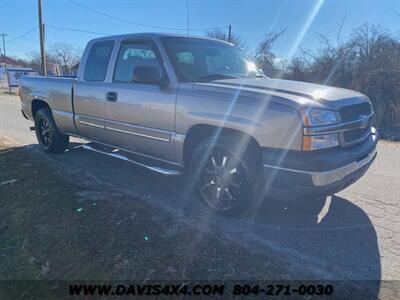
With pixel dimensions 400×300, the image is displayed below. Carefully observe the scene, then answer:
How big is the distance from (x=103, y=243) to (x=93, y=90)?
2584mm

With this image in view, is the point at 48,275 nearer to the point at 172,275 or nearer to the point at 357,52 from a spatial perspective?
the point at 172,275

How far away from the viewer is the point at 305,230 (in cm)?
350

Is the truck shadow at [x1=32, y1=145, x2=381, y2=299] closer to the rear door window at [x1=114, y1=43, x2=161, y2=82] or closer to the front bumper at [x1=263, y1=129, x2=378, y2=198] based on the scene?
the front bumper at [x1=263, y1=129, x2=378, y2=198]

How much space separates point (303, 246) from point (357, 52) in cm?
1183

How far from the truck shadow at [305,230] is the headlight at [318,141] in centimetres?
73

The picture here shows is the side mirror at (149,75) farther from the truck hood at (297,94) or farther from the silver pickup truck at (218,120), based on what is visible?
the truck hood at (297,94)

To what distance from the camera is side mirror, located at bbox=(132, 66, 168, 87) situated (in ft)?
13.0

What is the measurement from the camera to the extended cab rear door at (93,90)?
5.02m

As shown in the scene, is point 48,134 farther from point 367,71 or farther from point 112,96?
point 367,71

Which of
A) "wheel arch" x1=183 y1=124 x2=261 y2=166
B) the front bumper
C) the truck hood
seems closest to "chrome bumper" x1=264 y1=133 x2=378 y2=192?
the front bumper

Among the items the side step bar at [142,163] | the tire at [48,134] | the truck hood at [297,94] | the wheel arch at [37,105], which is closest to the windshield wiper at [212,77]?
the truck hood at [297,94]

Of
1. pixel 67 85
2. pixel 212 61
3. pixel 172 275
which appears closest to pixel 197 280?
pixel 172 275

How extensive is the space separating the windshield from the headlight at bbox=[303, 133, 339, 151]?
1.57 m

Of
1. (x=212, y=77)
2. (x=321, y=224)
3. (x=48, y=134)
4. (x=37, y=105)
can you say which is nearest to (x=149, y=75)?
(x=212, y=77)
